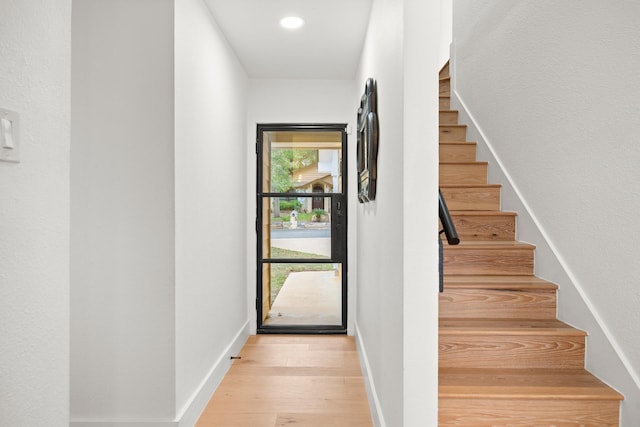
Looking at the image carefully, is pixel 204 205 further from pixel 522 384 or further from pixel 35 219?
pixel 522 384

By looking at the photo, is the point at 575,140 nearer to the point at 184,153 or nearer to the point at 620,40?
the point at 620,40

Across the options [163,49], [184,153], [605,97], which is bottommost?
[184,153]

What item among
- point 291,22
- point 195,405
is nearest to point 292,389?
point 195,405

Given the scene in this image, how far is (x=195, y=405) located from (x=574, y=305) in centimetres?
202

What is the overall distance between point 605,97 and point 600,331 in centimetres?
99

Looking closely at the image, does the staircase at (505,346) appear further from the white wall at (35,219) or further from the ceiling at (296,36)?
the ceiling at (296,36)

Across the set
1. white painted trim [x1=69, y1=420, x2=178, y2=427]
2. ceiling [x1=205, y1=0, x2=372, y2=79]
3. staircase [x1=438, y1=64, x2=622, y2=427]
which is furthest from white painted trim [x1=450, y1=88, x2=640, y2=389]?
white painted trim [x1=69, y1=420, x2=178, y2=427]

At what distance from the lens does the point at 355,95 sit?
12.6 ft

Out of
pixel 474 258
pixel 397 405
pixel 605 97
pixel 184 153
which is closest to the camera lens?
pixel 397 405

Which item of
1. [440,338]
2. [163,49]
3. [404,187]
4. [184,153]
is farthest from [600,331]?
[163,49]

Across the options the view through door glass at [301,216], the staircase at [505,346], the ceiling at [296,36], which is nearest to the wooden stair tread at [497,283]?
the staircase at [505,346]

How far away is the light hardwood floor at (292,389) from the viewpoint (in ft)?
7.66

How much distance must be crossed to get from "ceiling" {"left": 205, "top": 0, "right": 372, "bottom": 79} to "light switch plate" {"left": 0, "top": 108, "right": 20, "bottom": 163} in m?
1.85

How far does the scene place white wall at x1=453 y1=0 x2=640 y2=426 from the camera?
5.20 feet
